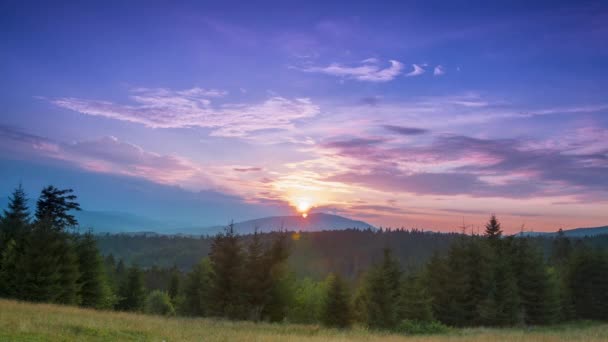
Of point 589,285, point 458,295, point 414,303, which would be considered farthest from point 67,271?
point 589,285

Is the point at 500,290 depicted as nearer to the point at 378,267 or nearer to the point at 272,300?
the point at 378,267

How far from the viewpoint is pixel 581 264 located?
6219 centimetres

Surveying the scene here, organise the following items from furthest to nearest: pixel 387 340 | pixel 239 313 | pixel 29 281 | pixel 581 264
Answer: pixel 581 264 < pixel 239 313 < pixel 29 281 < pixel 387 340

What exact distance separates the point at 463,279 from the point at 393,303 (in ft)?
27.0

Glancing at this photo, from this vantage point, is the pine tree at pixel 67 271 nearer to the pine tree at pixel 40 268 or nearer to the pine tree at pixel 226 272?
the pine tree at pixel 40 268

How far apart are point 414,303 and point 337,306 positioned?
8.68 meters

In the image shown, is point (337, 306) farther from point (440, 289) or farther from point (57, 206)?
point (57, 206)

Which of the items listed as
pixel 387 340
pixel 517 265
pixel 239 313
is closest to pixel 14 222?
pixel 239 313

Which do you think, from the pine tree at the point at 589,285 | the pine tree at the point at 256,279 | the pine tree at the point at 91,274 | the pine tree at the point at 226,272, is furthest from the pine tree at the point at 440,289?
the pine tree at the point at 91,274

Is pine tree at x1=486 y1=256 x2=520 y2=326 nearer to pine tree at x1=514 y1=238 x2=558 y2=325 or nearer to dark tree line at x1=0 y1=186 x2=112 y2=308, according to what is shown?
pine tree at x1=514 y1=238 x2=558 y2=325

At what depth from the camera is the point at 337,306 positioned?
1896 inches

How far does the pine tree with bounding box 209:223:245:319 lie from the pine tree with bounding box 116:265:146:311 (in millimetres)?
21891

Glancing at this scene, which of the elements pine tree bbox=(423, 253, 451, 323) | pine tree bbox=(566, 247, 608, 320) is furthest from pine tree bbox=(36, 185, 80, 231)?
pine tree bbox=(566, 247, 608, 320)

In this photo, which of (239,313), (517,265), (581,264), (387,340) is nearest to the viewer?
(387,340)
